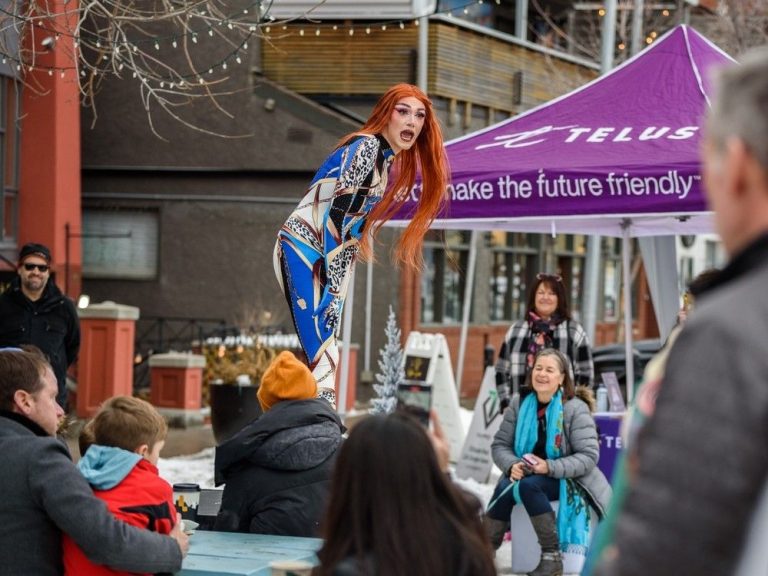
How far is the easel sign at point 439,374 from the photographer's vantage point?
1177cm

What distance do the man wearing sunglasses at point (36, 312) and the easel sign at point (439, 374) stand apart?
406cm

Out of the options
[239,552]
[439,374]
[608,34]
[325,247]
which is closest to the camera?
[239,552]

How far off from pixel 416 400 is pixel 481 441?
7.62m

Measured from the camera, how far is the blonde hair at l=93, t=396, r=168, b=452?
4.04 metres

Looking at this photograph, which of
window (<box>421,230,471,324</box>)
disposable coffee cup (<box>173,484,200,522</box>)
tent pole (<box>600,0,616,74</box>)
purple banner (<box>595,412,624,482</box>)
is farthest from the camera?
window (<box>421,230,471,324</box>)

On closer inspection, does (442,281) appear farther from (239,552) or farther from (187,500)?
(239,552)

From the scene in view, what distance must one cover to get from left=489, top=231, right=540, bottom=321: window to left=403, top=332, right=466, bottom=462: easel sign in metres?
10.6

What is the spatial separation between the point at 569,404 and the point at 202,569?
357 cm

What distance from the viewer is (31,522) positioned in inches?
153

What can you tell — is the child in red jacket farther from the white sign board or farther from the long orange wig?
the white sign board

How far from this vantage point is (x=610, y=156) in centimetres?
830

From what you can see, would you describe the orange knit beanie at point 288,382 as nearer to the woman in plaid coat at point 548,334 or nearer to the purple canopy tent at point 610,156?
the purple canopy tent at point 610,156

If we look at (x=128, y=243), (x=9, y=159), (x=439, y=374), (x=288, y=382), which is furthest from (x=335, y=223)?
(x=128, y=243)

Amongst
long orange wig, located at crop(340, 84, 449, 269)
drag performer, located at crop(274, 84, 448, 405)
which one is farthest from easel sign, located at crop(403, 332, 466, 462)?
drag performer, located at crop(274, 84, 448, 405)
